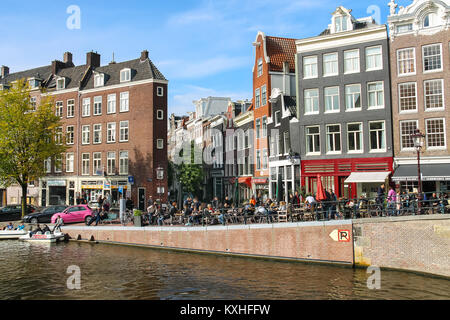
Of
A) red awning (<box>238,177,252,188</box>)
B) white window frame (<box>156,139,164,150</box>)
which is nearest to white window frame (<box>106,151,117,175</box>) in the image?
white window frame (<box>156,139,164,150</box>)

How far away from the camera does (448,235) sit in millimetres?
17281

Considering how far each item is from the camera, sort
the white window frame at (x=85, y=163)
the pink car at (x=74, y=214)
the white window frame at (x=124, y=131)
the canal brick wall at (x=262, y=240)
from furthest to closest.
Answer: the white window frame at (x=85, y=163), the white window frame at (x=124, y=131), the pink car at (x=74, y=214), the canal brick wall at (x=262, y=240)

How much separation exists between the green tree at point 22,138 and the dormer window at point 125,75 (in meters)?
9.97

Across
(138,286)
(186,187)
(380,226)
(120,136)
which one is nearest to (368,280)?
(380,226)

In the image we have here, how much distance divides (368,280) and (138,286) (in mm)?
9259

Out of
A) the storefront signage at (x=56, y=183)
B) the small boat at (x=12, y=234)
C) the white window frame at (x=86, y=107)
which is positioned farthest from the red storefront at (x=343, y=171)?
the storefront signage at (x=56, y=183)

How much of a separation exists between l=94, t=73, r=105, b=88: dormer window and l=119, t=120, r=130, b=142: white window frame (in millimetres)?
5710

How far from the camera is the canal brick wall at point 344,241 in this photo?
17.6 metres

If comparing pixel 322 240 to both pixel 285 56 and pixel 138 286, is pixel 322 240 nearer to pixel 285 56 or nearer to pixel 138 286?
pixel 138 286

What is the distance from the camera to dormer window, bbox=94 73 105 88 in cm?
4884

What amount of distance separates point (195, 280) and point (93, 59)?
1640 inches

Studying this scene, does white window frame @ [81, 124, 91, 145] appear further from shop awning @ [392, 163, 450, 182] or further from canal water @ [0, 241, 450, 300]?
shop awning @ [392, 163, 450, 182]

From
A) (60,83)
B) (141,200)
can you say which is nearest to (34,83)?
(60,83)

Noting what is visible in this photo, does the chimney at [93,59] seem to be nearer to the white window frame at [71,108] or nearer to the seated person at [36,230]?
the white window frame at [71,108]
